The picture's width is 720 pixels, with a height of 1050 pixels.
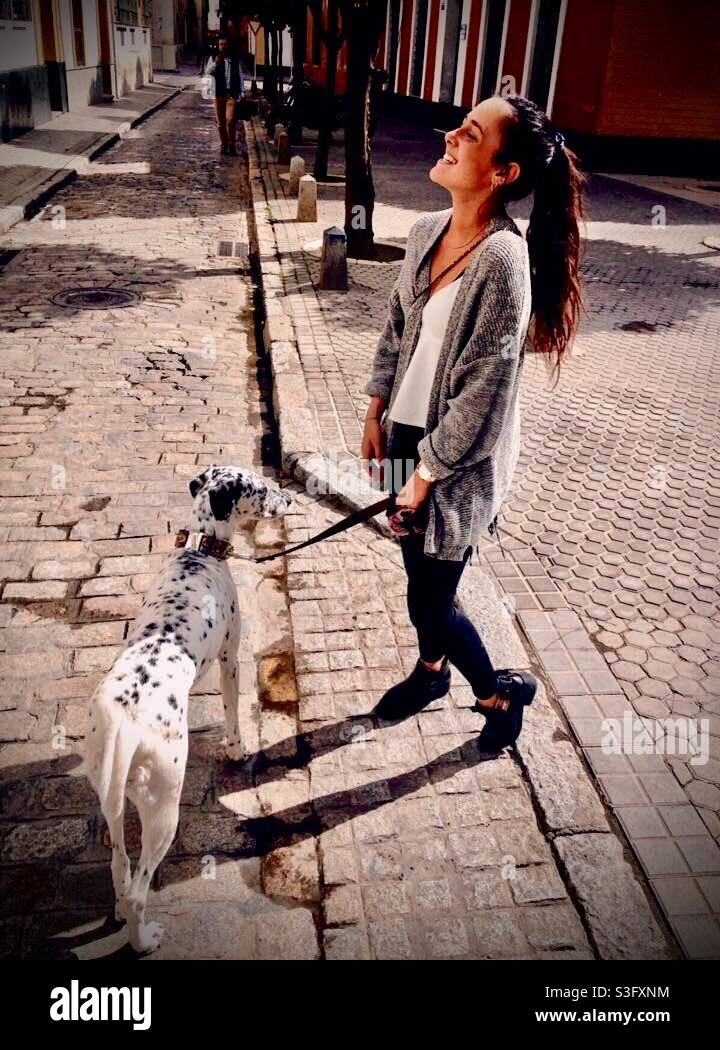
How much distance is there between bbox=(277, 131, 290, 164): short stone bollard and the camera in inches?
715

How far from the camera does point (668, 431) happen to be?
681 cm

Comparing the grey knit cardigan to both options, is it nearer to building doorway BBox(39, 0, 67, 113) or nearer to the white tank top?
the white tank top

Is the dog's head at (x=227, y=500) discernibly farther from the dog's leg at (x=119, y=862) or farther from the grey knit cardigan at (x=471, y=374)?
the dog's leg at (x=119, y=862)

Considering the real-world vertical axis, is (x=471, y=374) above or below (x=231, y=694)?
above

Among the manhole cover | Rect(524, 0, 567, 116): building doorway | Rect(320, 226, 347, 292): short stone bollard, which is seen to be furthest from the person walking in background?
the manhole cover

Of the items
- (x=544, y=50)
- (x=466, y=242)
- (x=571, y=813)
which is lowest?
(x=571, y=813)

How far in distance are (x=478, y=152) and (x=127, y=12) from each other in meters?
44.4

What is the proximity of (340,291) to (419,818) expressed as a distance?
8058 mm

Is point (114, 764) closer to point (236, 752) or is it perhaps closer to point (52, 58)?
point (236, 752)

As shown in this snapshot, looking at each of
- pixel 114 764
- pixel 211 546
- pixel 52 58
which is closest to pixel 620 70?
pixel 52 58

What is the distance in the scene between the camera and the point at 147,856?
246 centimetres

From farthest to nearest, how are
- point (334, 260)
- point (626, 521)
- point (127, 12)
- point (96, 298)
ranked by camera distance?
point (127, 12), point (334, 260), point (96, 298), point (626, 521)
